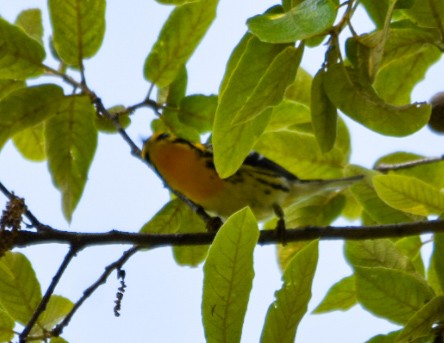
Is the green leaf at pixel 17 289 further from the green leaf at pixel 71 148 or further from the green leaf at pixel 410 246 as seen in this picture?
the green leaf at pixel 410 246

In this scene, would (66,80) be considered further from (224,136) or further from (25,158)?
(224,136)

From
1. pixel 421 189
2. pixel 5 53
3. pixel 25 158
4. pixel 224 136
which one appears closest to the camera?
pixel 224 136

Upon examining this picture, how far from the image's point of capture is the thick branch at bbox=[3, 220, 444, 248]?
1.84 metres

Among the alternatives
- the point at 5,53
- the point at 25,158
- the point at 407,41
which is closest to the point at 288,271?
the point at 407,41

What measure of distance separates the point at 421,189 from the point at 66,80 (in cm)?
114

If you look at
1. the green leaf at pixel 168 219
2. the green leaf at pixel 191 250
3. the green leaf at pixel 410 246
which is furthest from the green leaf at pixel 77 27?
the green leaf at pixel 410 246

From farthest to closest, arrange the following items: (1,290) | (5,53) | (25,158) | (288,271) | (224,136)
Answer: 1. (25,158)
2. (5,53)
3. (1,290)
4. (224,136)
5. (288,271)

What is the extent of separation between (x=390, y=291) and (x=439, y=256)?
15 cm

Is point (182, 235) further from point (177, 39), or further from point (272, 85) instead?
point (177, 39)

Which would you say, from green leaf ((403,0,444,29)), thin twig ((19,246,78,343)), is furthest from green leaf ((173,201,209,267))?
green leaf ((403,0,444,29))

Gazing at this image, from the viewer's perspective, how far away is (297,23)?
4.91ft

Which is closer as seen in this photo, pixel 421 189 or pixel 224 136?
pixel 224 136

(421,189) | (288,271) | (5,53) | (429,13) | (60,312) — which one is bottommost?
(288,271)

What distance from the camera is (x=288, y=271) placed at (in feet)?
5.12
